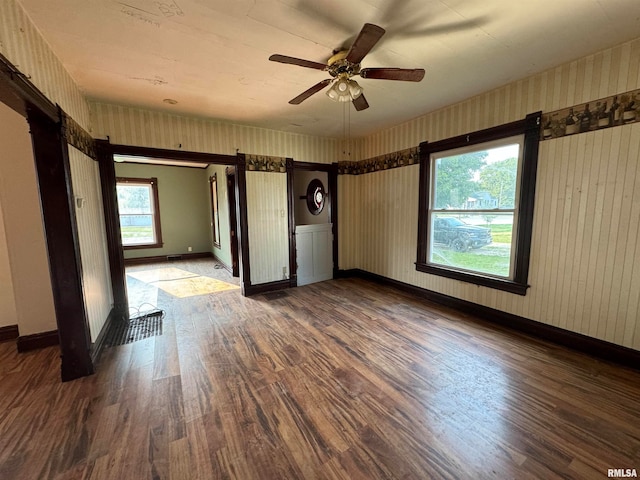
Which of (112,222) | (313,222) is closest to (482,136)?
(313,222)

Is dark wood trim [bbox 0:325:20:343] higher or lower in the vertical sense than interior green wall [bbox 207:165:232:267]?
lower

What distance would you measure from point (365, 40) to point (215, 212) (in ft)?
19.3

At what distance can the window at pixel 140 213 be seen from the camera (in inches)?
263

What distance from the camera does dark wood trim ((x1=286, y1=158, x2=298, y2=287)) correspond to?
4520mm

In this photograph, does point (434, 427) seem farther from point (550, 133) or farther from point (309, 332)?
point (550, 133)

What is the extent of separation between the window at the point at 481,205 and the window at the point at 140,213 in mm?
6522

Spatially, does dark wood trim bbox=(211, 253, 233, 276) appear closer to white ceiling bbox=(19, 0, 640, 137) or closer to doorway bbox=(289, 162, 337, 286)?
doorway bbox=(289, 162, 337, 286)

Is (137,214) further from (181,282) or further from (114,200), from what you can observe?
(114,200)

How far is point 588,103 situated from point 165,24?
3504 millimetres

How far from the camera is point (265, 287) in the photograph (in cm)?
446

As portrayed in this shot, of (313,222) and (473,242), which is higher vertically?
(313,222)

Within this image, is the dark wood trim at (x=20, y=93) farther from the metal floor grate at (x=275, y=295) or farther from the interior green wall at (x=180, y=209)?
the interior green wall at (x=180, y=209)

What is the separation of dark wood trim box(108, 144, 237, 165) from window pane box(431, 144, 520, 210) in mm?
3060

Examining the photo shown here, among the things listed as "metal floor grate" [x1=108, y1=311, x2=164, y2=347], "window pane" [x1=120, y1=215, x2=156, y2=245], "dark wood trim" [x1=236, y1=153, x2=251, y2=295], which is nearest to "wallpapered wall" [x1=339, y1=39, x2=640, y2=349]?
"dark wood trim" [x1=236, y1=153, x2=251, y2=295]
